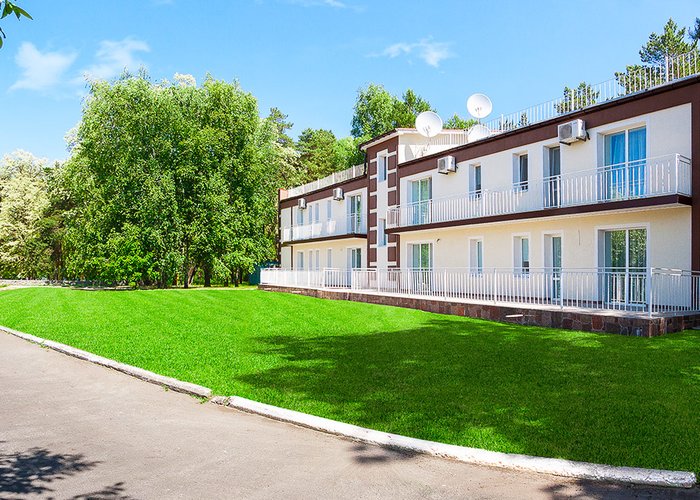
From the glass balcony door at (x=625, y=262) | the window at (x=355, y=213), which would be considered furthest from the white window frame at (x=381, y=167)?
the glass balcony door at (x=625, y=262)

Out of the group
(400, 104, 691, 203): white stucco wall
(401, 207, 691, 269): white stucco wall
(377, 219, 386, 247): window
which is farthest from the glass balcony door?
(377, 219, 386, 247): window

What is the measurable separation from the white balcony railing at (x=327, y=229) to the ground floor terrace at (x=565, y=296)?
23.8 ft

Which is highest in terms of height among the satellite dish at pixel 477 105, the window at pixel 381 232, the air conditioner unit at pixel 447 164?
the satellite dish at pixel 477 105

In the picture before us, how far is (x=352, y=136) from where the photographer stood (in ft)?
171

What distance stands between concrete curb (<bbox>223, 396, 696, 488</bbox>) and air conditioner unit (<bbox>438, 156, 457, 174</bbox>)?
18.3m

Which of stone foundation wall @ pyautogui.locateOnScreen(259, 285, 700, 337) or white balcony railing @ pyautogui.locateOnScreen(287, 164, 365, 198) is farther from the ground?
white balcony railing @ pyautogui.locateOnScreen(287, 164, 365, 198)

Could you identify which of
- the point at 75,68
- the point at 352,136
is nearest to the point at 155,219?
the point at 75,68

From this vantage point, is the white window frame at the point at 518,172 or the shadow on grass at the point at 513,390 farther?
the white window frame at the point at 518,172

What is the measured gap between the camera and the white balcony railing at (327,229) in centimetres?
3130

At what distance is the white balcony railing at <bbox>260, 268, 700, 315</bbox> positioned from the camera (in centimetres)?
1355

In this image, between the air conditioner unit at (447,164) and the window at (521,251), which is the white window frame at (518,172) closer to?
the window at (521,251)

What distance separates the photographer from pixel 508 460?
4359 millimetres

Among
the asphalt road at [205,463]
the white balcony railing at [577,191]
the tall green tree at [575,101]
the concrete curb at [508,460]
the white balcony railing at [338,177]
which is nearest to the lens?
the asphalt road at [205,463]

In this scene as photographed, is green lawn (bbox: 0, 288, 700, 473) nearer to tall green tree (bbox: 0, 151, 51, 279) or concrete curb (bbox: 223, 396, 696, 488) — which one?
concrete curb (bbox: 223, 396, 696, 488)
